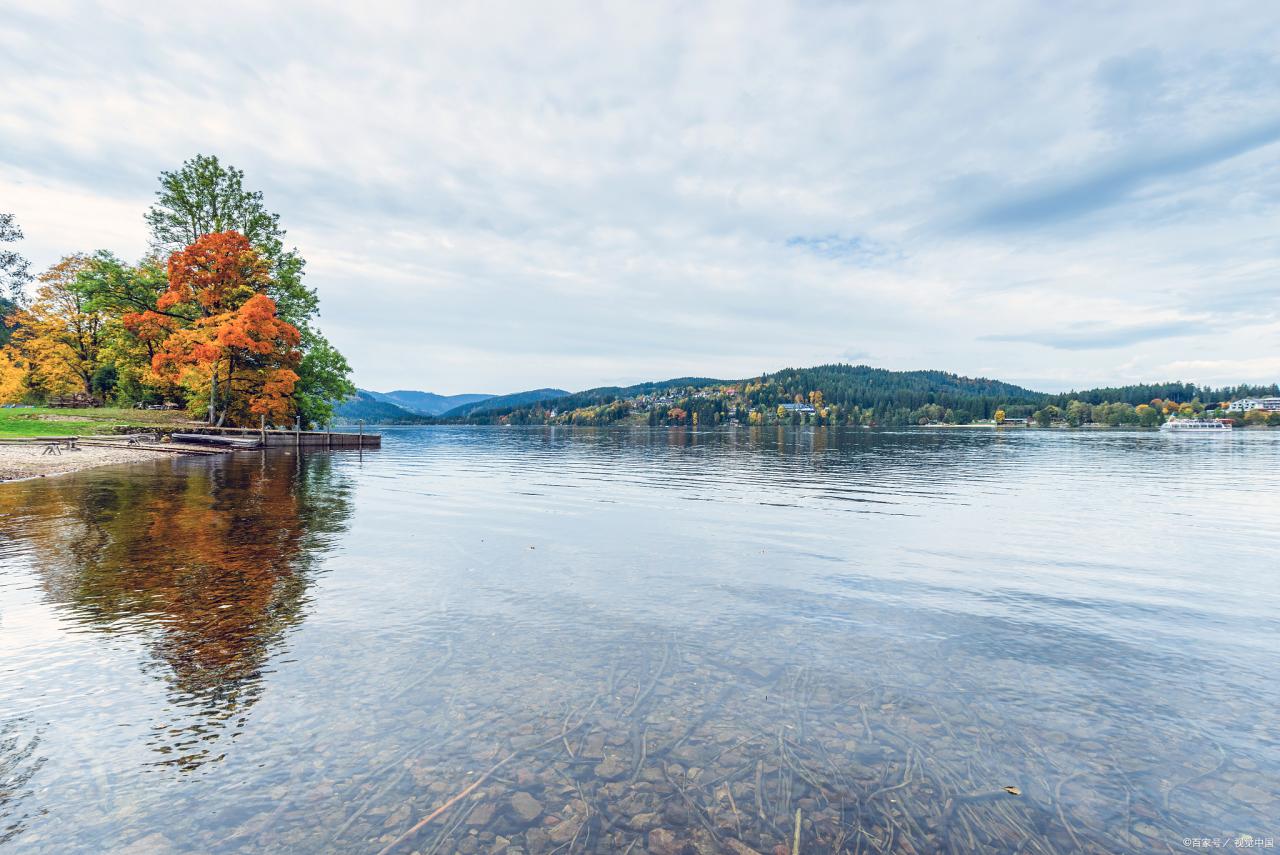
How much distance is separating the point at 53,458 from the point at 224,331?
18.2m

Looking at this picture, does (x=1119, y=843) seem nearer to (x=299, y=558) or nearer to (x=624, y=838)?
(x=624, y=838)

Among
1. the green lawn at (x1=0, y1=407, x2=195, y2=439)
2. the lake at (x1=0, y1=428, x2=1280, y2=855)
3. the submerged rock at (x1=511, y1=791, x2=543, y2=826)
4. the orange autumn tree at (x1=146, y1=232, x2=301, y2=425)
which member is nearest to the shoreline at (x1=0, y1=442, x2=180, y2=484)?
the green lawn at (x1=0, y1=407, x2=195, y2=439)

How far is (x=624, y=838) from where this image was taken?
5520 millimetres

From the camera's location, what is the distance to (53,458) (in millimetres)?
41281

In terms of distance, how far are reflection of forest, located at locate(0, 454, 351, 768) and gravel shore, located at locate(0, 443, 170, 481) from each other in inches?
283

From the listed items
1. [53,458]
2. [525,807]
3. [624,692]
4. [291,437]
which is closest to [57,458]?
[53,458]

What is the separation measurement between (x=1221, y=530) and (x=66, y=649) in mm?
35460

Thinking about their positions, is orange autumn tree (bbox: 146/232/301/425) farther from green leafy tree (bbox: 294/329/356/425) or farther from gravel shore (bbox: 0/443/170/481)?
gravel shore (bbox: 0/443/170/481)

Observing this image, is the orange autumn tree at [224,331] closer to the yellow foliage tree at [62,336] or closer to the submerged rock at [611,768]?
the yellow foliage tree at [62,336]

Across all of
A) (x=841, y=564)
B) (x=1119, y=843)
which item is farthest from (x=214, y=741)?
(x=841, y=564)

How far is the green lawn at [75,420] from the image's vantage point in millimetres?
52781

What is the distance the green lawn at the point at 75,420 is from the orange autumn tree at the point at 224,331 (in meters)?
4.45

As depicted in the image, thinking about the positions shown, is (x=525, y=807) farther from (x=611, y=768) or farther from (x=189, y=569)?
(x=189, y=569)

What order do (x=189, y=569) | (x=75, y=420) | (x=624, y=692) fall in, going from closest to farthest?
1. (x=624, y=692)
2. (x=189, y=569)
3. (x=75, y=420)
